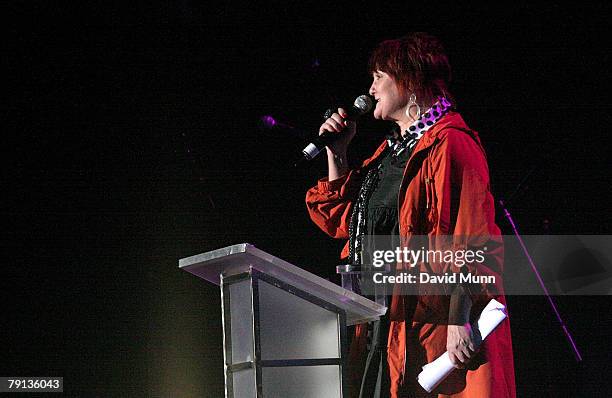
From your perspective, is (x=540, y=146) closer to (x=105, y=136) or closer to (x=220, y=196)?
(x=220, y=196)

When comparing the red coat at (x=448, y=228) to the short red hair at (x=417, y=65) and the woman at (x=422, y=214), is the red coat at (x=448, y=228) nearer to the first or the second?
the woman at (x=422, y=214)

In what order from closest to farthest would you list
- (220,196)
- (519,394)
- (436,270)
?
(436,270) < (519,394) < (220,196)

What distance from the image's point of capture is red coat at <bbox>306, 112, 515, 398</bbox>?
198cm

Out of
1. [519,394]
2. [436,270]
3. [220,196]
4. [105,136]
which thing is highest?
[105,136]

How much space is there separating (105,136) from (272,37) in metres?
0.69

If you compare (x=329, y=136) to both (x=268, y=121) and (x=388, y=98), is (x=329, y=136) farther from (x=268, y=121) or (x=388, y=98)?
(x=268, y=121)

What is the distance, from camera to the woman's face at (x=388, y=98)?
90.0 inches

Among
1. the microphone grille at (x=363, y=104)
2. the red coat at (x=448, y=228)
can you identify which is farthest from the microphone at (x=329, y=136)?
the red coat at (x=448, y=228)

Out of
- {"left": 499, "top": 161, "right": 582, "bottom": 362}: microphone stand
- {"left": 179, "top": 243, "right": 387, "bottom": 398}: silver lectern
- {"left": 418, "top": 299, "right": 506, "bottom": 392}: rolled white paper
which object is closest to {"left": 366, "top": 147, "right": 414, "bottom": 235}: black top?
{"left": 418, "top": 299, "right": 506, "bottom": 392}: rolled white paper

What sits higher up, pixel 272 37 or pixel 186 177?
pixel 272 37

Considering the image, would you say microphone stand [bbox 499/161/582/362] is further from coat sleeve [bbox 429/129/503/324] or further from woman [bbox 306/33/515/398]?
coat sleeve [bbox 429/129/503/324]

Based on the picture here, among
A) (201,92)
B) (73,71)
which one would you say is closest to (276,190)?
(201,92)

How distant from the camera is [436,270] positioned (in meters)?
2.04

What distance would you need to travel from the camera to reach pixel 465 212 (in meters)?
2.03
